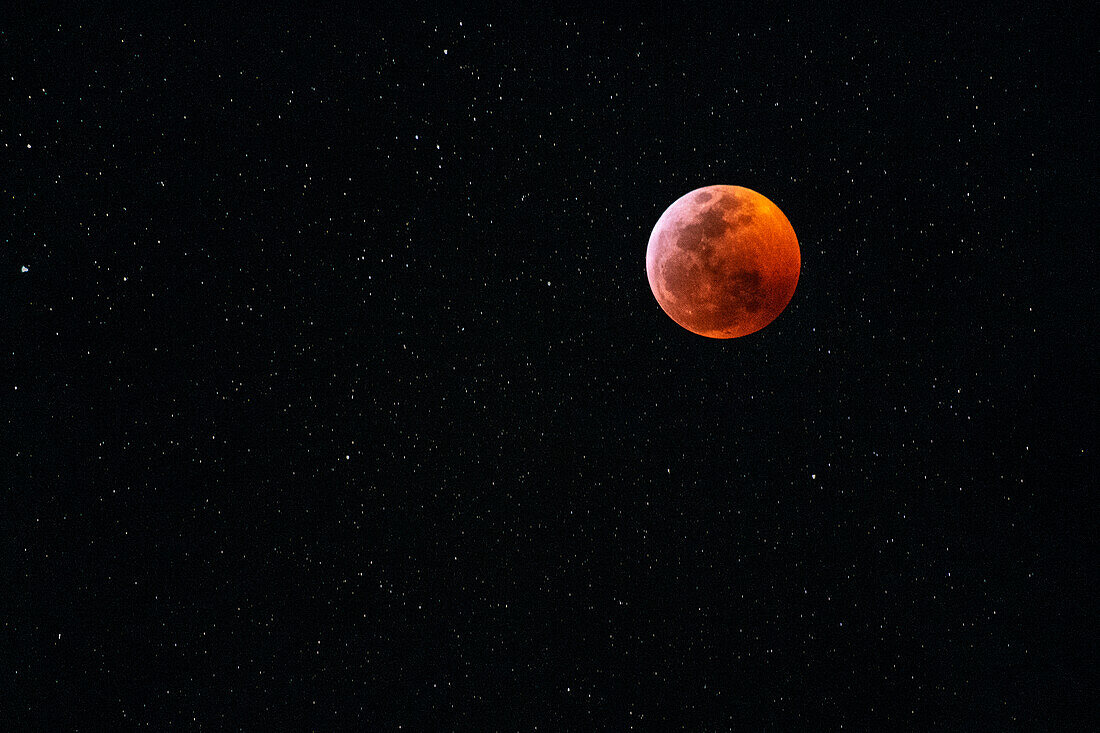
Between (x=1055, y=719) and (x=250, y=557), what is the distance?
271 cm

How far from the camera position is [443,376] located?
110 inches

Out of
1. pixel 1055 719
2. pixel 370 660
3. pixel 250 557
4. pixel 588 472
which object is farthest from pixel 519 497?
pixel 1055 719

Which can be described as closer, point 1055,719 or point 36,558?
point 1055,719

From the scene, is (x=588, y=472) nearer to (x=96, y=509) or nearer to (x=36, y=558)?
(x=96, y=509)

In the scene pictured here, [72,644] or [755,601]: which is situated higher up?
[72,644]

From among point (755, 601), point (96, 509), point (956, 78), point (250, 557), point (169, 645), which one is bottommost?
point (755, 601)

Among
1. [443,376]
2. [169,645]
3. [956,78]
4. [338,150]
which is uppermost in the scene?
[338,150]

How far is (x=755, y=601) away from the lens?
2.75m

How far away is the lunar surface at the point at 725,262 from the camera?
1833 millimetres

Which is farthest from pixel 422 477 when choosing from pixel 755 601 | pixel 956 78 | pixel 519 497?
pixel 956 78

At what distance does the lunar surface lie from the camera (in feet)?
6.01

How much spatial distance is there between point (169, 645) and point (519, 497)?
1.33 metres

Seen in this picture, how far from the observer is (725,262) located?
1825mm

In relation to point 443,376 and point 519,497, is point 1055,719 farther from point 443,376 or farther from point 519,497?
point 443,376
